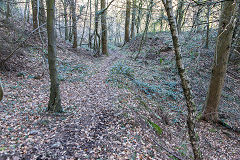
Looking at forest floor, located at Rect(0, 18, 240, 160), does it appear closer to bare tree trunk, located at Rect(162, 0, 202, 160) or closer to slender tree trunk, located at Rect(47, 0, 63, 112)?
bare tree trunk, located at Rect(162, 0, 202, 160)

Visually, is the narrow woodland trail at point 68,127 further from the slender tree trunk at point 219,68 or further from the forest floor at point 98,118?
the slender tree trunk at point 219,68

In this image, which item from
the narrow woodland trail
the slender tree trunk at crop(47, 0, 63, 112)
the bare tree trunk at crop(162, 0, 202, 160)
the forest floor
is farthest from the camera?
the slender tree trunk at crop(47, 0, 63, 112)

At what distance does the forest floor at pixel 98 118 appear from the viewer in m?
Result: 3.82

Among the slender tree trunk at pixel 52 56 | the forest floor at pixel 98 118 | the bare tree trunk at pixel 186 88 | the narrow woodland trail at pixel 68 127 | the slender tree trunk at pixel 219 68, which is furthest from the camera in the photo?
the slender tree trunk at pixel 219 68

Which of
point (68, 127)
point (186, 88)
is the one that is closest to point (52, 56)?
point (68, 127)

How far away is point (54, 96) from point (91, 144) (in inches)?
83.4

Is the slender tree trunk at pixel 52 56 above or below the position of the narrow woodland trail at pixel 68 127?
above

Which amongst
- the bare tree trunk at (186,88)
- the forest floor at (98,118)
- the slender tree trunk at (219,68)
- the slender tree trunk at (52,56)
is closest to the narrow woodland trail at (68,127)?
the forest floor at (98,118)

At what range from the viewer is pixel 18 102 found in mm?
5809

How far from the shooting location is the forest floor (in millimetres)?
3816

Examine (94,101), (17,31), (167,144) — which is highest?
(17,31)

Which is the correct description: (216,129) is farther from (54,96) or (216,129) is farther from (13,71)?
(13,71)

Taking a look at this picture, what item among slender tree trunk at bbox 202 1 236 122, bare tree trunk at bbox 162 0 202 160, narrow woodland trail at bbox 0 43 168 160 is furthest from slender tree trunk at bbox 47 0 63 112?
slender tree trunk at bbox 202 1 236 122

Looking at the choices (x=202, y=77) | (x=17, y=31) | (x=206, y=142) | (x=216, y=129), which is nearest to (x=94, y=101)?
(x=206, y=142)
